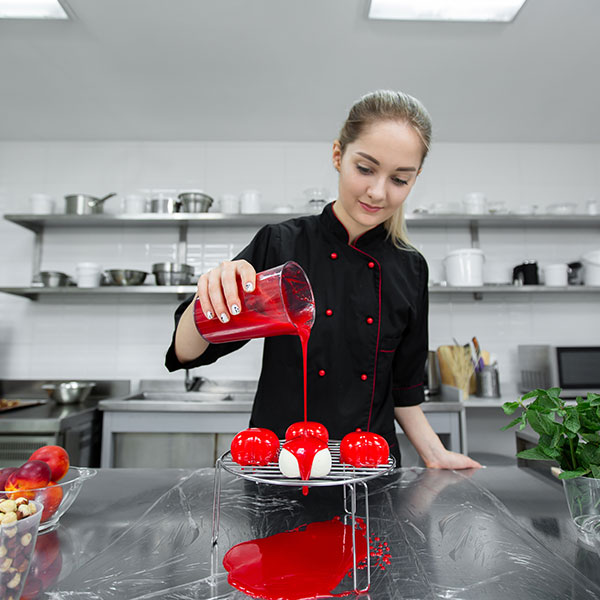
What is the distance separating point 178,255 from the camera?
3215 millimetres

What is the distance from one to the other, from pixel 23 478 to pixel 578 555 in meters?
0.87

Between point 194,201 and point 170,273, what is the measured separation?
492 millimetres

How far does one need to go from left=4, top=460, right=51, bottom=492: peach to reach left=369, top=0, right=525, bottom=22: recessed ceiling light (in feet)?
7.02

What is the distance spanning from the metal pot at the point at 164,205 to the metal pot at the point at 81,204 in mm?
255

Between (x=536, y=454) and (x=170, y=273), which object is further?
(x=170, y=273)

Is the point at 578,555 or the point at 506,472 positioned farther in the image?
the point at 506,472

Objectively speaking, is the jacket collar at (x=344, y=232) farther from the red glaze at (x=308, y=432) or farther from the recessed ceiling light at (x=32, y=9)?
the recessed ceiling light at (x=32, y=9)

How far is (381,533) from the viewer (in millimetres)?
746

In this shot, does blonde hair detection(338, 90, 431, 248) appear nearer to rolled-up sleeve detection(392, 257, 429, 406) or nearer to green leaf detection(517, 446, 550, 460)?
rolled-up sleeve detection(392, 257, 429, 406)

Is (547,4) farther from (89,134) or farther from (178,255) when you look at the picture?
(89,134)

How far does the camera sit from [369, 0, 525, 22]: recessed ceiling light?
199cm

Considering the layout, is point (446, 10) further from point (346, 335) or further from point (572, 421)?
point (572, 421)

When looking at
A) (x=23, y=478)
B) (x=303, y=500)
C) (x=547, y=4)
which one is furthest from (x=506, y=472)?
(x=547, y=4)

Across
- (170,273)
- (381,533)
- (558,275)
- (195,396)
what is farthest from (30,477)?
(558,275)
